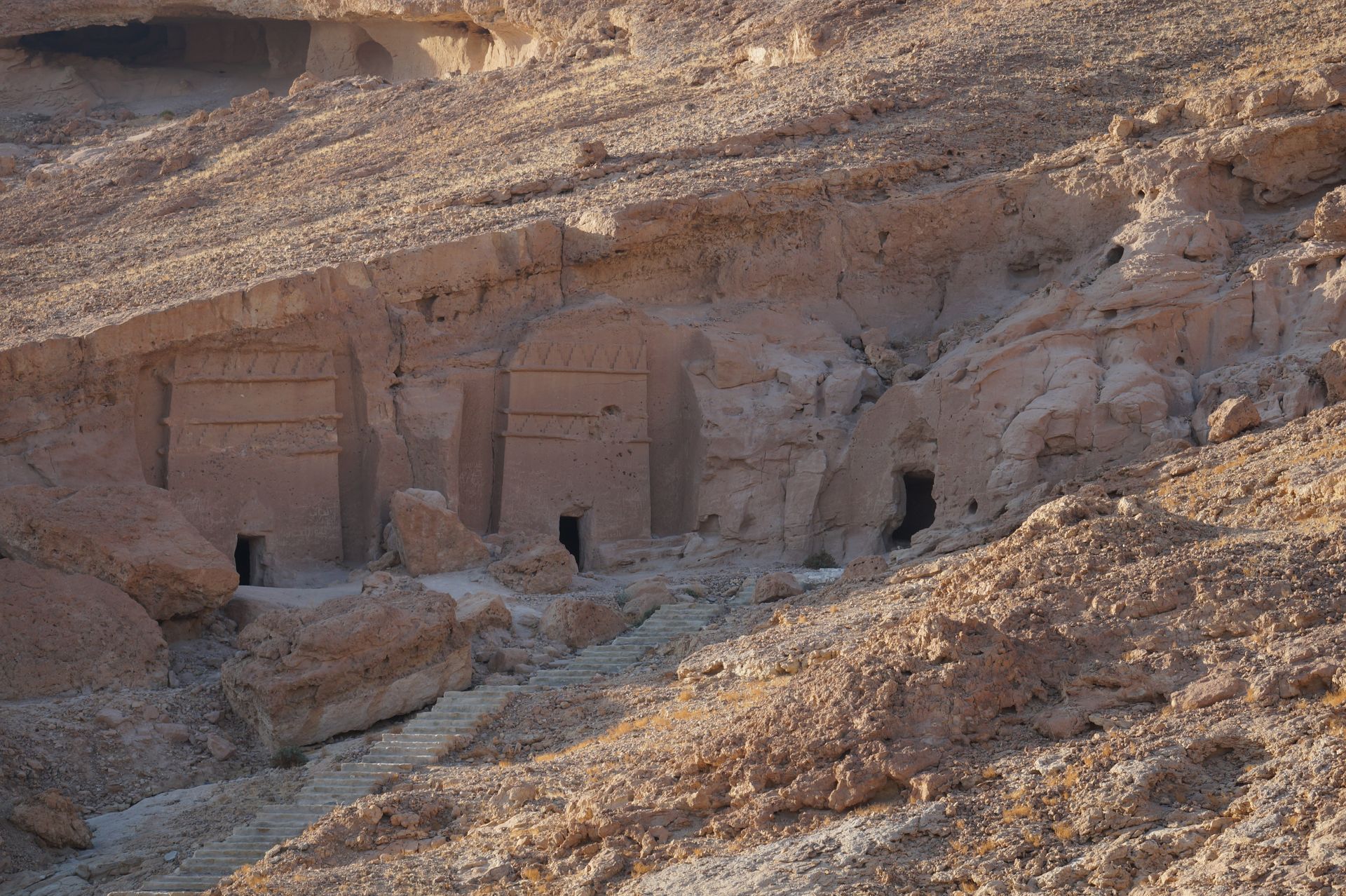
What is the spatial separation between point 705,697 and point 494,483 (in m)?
8.57

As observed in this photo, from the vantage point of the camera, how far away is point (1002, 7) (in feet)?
89.0

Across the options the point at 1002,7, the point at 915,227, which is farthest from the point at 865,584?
the point at 1002,7

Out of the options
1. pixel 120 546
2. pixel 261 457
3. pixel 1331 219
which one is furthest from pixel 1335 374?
pixel 120 546

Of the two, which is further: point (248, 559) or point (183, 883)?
point (248, 559)

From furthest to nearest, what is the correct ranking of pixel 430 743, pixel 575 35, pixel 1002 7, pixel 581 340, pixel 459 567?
pixel 575 35
pixel 1002 7
pixel 581 340
pixel 459 567
pixel 430 743

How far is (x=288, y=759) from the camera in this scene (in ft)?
51.2

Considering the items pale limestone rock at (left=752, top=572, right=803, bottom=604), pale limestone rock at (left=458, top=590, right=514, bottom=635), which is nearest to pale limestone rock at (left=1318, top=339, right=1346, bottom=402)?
pale limestone rock at (left=752, top=572, right=803, bottom=604)

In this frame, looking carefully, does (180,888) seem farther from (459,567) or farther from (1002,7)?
(1002,7)

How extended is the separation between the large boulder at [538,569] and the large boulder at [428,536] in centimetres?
41

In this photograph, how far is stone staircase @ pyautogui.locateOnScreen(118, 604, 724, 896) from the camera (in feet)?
43.3

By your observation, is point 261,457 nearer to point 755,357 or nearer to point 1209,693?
point 755,357

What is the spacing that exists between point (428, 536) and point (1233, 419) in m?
8.28

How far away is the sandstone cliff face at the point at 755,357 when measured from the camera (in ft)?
64.7

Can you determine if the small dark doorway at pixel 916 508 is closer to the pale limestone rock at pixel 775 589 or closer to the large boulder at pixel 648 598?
the large boulder at pixel 648 598
